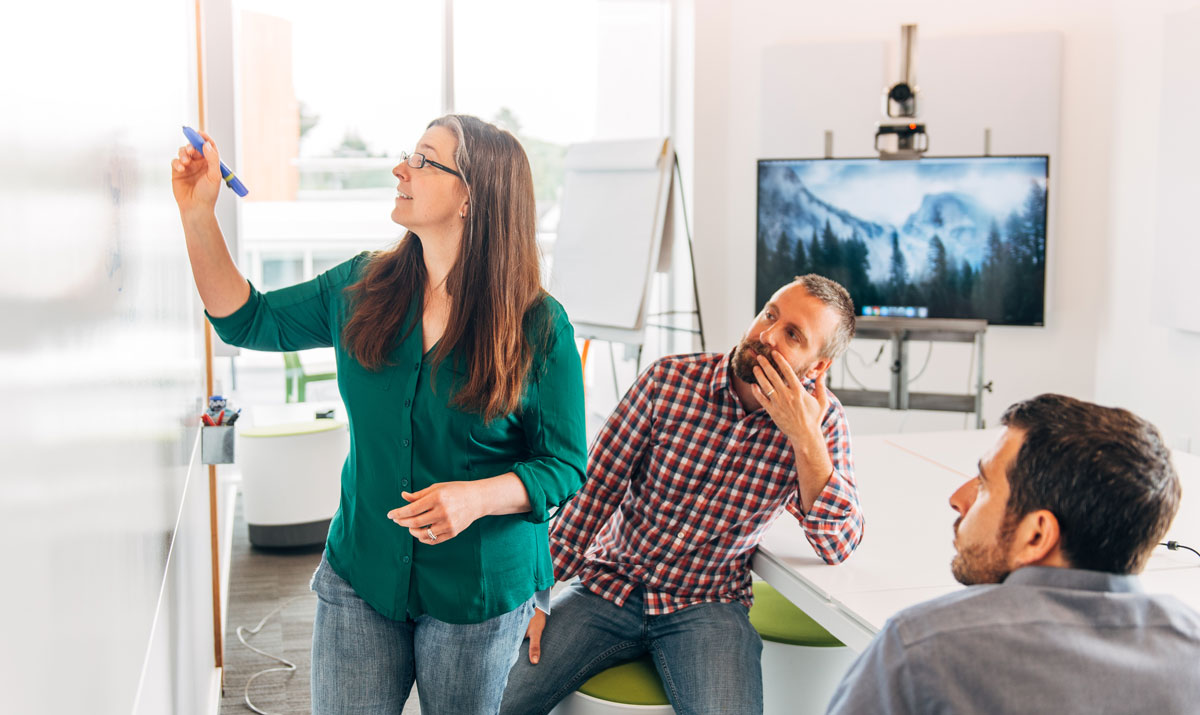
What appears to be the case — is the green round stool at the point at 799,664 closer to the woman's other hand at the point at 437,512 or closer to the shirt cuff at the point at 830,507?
the shirt cuff at the point at 830,507

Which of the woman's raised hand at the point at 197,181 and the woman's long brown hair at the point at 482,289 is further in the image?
the woman's long brown hair at the point at 482,289

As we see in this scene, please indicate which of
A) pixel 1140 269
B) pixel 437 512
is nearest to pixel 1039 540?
pixel 437 512

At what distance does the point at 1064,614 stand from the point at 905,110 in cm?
357

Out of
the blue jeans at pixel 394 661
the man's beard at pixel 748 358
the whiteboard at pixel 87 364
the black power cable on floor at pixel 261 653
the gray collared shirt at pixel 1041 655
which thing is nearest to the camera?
the whiteboard at pixel 87 364

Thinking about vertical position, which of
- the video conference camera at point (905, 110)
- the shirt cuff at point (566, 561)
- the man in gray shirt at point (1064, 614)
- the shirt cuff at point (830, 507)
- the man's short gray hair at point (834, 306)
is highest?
the video conference camera at point (905, 110)

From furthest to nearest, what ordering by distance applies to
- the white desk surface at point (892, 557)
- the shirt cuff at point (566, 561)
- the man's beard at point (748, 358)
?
the shirt cuff at point (566, 561)
the man's beard at point (748, 358)
the white desk surface at point (892, 557)

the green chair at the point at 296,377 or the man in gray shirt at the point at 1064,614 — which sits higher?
the man in gray shirt at the point at 1064,614

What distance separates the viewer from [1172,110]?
4336 mm

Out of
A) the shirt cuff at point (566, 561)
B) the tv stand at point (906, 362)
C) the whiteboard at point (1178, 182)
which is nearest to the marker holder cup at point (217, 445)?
the shirt cuff at point (566, 561)

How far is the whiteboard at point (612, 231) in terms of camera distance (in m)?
4.39

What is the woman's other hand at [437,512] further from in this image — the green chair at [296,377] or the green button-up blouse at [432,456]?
the green chair at [296,377]

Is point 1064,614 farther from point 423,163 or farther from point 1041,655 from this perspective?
point 423,163

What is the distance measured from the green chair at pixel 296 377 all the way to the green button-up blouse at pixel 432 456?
3.48 m

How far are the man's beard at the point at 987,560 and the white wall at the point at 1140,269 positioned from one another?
12.3 ft
